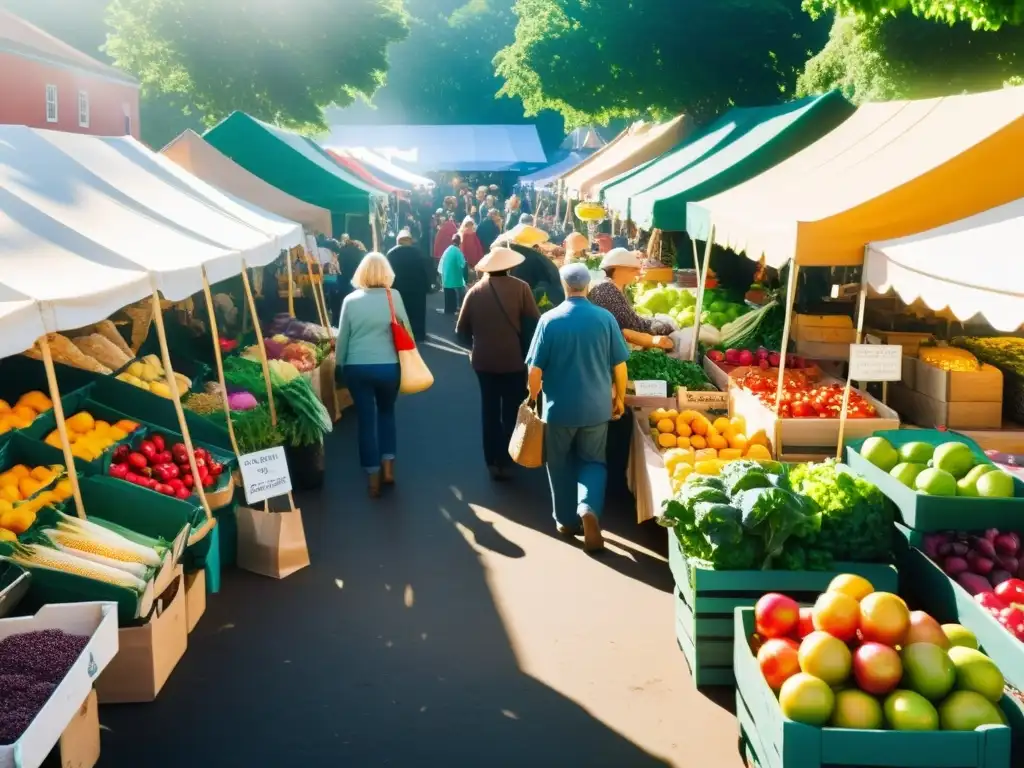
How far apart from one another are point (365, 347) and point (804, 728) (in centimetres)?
541

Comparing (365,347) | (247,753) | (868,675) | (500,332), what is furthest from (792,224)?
(247,753)

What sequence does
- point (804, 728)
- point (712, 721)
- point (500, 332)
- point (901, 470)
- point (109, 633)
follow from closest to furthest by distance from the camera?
point (804, 728)
point (109, 633)
point (712, 721)
point (901, 470)
point (500, 332)

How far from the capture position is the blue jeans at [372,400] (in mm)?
8453

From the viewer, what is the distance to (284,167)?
15.1 metres

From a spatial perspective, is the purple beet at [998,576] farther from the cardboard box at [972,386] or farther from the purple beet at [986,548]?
the cardboard box at [972,386]

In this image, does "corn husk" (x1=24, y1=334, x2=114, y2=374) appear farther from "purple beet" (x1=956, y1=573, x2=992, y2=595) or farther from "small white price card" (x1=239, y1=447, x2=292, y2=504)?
"purple beet" (x1=956, y1=573, x2=992, y2=595)

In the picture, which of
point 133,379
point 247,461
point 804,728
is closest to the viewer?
point 804,728

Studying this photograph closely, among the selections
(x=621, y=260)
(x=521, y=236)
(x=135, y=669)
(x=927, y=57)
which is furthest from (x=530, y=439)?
(x=927, y=57)

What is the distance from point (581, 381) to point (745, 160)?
19.6 feet

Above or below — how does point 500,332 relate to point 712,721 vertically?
above

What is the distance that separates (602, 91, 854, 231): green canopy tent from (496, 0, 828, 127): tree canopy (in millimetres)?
6510

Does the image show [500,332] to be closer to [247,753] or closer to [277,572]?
[277,572]

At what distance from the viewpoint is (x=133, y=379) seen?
26.7ft

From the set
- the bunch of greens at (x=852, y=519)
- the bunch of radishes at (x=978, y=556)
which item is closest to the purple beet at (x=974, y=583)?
the bunch of radishes at (x=978, y=556)
